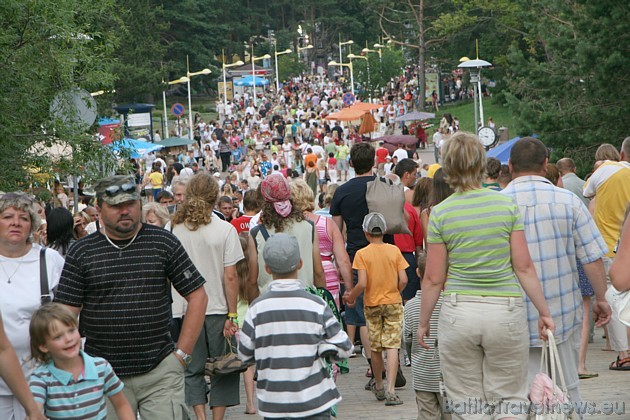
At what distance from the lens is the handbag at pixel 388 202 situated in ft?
31.1

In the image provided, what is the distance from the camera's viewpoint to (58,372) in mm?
5074

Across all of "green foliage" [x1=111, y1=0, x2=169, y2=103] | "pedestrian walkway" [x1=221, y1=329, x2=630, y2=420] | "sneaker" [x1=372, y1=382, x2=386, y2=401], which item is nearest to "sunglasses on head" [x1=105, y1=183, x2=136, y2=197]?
"pedestrian walkway" [x1=221, y1=329, x2=630, y2=420]

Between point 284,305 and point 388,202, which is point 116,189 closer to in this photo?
point 284,305

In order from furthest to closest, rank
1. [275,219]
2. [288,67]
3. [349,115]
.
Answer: [288,67] → [349,115] → [275,219]

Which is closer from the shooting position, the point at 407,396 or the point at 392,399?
the point at 392,399

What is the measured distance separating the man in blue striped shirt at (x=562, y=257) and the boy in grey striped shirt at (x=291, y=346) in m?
1.34

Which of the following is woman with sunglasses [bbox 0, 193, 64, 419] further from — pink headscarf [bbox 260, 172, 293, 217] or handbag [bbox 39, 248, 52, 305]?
pink headscarf [bbox 260, 172, 293, 217]

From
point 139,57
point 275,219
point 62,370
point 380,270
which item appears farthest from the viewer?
point 139,57

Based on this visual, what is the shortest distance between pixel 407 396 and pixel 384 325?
2.23 ft

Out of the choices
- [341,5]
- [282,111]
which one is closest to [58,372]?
[282,111]

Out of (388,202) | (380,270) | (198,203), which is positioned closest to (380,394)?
(380,270)

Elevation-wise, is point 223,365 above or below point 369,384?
above

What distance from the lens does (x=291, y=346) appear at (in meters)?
5.58

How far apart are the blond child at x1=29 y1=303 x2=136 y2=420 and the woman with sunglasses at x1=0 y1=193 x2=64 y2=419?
1.29ft
